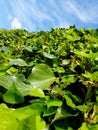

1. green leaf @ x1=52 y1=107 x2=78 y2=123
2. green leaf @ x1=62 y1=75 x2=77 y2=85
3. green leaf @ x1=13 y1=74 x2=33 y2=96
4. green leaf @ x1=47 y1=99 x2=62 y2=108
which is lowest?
green leaf @ x1=52 y1=107 x2=78 y2=123

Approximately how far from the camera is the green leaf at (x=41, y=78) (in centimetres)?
203

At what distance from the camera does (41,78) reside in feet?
→ 6.88

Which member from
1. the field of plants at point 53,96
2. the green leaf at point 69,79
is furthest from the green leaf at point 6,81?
the green leaf at point 69,79

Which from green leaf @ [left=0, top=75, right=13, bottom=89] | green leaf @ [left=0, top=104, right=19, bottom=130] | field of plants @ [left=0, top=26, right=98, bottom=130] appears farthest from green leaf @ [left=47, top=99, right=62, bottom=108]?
green leaf @ [left=0, top=104, right=19, bottom=130]

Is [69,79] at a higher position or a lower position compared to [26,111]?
higher

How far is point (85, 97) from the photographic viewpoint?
1979 mm

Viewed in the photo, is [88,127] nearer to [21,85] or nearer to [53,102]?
[53,102]

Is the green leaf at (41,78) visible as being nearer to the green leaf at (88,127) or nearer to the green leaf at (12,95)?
the green leaf at (12,95)

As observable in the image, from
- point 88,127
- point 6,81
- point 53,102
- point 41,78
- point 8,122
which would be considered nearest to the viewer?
point 8,122

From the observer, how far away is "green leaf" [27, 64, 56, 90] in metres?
2.03

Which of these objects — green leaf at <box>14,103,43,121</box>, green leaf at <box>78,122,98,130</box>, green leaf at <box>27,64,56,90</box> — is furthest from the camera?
green leaf at <box>27,64,56,90</box>

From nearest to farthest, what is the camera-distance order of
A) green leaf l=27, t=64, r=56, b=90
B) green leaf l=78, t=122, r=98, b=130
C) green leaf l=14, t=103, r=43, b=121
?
green leaf l=14, t=103, r=43, b=121 < green leaf l=78, t=122, r=98, b=130 < green leaf l=27, t=64, r=56, b=90

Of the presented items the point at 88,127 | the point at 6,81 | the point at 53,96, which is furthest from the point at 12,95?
the point at 88,127

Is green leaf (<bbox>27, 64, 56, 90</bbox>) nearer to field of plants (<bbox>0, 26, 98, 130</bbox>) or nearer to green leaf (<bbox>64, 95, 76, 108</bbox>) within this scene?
field of plants (<bbox>0, 26, 98, 130</bbox>)
